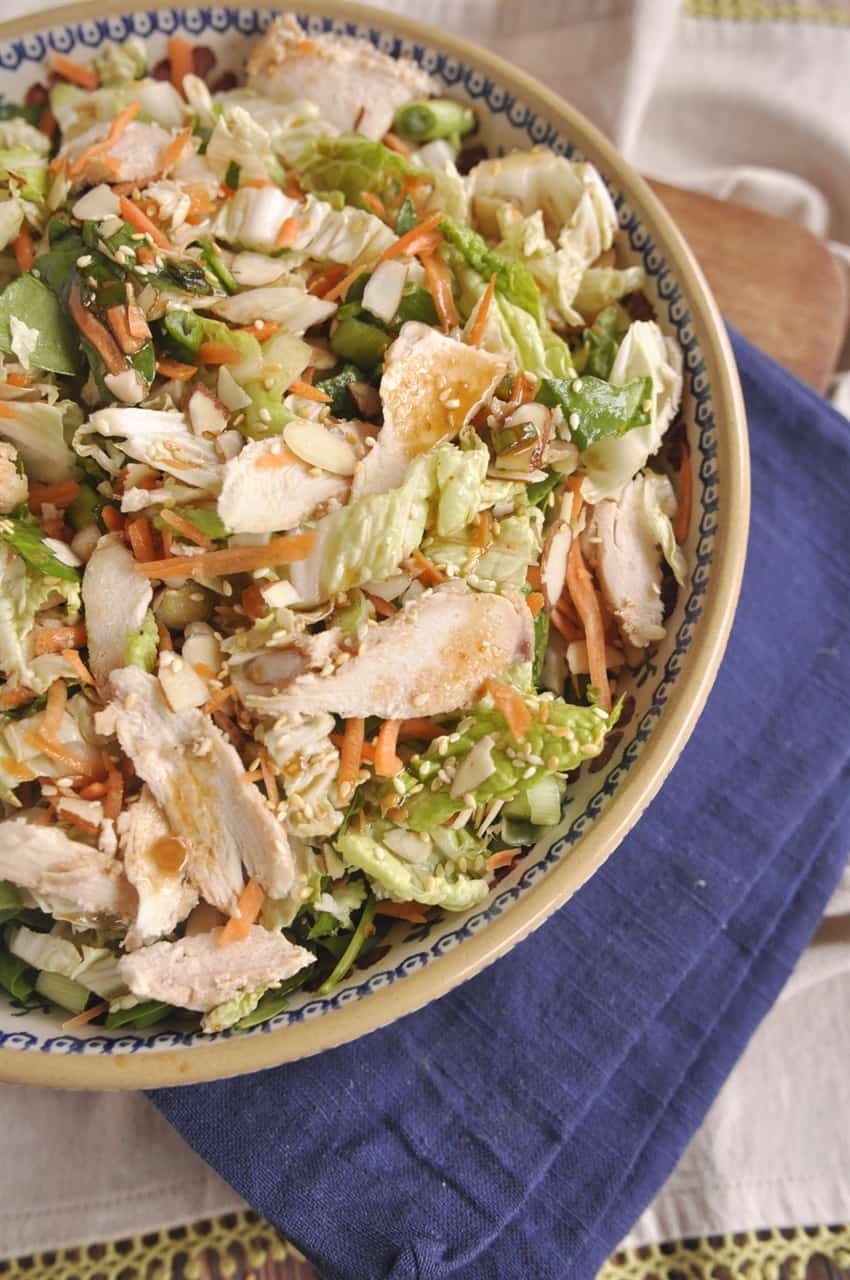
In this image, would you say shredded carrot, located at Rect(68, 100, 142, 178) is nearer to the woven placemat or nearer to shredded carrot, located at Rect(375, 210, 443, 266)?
shredded carrot, located at Rect(375, 210, 443, 266)

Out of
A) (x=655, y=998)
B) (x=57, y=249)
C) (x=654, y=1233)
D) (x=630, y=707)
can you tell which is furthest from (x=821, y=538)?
(x=57, y=249)

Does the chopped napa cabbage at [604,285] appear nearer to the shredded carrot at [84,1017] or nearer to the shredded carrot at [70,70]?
the shredded carrot at [70,70]

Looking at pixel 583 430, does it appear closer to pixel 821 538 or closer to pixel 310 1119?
pixel 821 538

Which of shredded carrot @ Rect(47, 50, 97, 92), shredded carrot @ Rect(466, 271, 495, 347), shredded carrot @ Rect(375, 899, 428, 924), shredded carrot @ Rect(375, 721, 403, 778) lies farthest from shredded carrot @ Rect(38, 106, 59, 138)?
shredded carrot @ Rect(375, 899, 428, 924)

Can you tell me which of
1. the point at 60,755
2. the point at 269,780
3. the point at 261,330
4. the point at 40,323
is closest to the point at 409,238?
the point at 261,330

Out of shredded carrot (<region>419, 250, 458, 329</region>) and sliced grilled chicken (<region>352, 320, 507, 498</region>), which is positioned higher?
shredded carrot (<region>419, 250, 458, 329</region>)

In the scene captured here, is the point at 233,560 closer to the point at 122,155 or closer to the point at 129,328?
the point at 129,328
